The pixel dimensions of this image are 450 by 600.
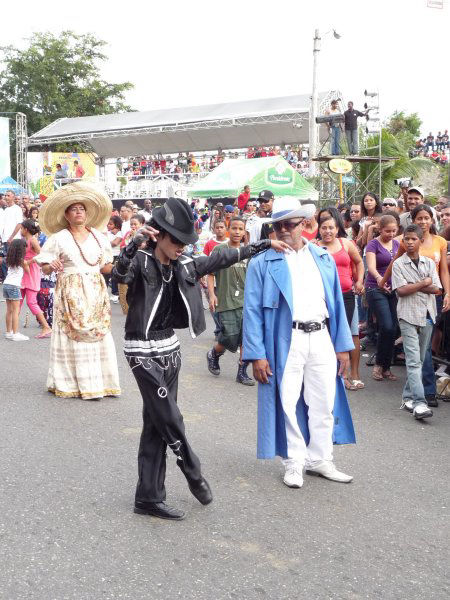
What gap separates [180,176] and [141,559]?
1302 inches

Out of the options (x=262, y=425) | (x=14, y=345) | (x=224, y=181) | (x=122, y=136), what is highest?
(x=122, y=136)

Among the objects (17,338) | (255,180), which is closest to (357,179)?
(255,180)

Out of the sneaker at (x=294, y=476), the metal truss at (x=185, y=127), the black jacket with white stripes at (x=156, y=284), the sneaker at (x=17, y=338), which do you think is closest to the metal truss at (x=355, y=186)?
the metal truss at (x=185, y=127)

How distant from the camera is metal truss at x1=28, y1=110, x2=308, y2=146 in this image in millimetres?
31931

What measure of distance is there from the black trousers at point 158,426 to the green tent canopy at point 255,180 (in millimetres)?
16529

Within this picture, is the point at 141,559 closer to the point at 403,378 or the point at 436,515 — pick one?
the point at 436,515

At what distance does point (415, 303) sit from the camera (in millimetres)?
7055

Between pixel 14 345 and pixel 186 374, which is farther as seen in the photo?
pixel 14 345

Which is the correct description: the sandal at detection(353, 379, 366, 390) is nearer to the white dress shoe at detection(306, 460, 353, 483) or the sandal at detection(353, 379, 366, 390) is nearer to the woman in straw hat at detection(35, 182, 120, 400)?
the woman in straw hat at detection(35, 182, 120, 400)

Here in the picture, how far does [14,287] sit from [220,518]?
7527 millimetres

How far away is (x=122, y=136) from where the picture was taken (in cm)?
3772

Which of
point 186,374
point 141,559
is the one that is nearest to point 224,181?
point 186,374

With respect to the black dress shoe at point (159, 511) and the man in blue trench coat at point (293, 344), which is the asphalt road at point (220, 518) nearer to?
the black dress shoe at point (159, 511)

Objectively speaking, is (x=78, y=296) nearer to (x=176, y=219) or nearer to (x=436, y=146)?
(x=176, y=219)
